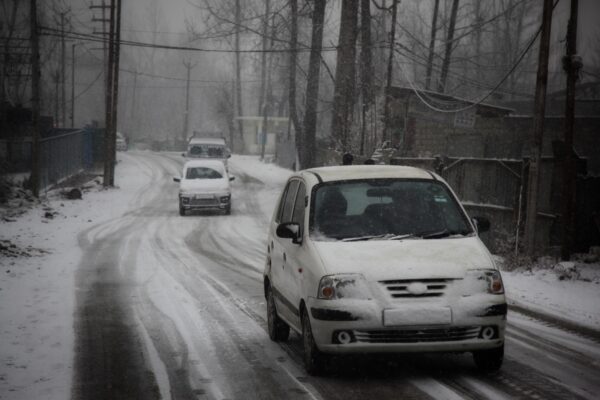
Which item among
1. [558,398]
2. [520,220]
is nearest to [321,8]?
[520,220]

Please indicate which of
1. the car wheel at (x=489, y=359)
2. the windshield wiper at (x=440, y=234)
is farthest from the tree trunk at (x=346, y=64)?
the car wheel at (x=489, y=359)

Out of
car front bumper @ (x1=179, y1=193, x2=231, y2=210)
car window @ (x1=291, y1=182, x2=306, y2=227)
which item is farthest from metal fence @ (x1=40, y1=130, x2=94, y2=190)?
car window @ (x1=291, y1=182, x2=306, y2=227)

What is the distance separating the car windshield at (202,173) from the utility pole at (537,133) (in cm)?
1710

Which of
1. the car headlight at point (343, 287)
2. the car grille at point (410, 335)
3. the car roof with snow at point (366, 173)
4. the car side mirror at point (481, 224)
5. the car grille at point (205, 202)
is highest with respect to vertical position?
the car roof with snow at point (366, 173)

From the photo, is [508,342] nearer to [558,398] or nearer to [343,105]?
[558,398]

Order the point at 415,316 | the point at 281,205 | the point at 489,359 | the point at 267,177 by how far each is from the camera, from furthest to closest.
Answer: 1. the point at 267,177
2. the point at 281,205
3. the point at 489,359
4. the point at 415,316

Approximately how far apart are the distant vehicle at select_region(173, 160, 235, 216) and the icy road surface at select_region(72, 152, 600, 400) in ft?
40.5

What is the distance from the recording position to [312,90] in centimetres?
3700

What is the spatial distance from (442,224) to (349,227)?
0.92 meters

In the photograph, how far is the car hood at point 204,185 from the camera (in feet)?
95.2

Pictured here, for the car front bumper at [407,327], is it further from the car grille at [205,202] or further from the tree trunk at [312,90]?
the tree trunk at [312,90]

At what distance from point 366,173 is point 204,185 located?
833 inches

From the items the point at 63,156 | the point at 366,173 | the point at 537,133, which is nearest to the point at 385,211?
the point at 366,173

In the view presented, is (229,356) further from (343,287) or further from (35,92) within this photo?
(35,92)
